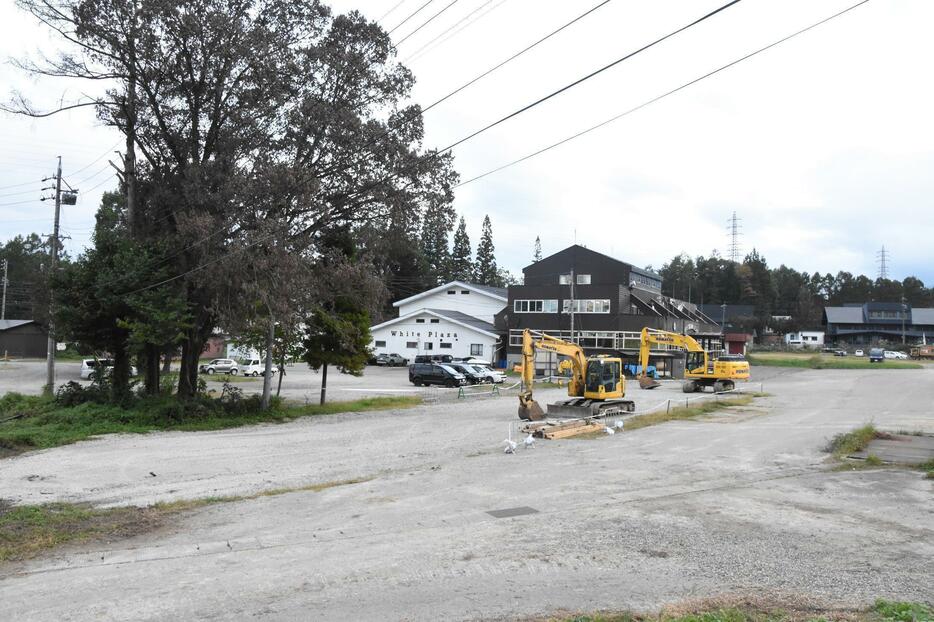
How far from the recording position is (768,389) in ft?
146

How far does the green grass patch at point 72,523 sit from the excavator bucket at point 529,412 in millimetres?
12723

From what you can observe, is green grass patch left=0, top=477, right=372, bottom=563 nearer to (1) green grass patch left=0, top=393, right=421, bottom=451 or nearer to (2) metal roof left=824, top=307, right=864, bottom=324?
(1) green grass patch left=0, top=393, right=421, bottom=451

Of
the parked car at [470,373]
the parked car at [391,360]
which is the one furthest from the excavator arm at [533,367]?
the parked car at [391,360]

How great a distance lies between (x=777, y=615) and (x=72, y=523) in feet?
33.0

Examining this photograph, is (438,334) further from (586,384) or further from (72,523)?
(72,523)

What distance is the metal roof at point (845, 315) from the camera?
13319cm

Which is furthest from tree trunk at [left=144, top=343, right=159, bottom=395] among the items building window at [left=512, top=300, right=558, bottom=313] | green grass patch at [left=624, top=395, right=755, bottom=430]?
building window at [left=512, top=300, right=558, bottom=313]

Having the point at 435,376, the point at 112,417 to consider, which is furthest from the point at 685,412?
the point at 112,417

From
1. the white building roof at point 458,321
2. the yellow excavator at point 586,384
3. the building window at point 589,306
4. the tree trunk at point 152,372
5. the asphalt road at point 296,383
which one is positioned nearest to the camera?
the yellow excavator at point 586,384

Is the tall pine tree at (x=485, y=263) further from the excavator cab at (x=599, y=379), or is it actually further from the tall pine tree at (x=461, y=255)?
the excavator cab at (x=599, y=379)

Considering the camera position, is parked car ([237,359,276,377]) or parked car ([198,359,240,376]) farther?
parked car ([198,359,240,376])

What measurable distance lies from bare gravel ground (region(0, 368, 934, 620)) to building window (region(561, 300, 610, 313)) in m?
41.7

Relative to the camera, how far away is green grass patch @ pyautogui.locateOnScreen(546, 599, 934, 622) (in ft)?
19.8

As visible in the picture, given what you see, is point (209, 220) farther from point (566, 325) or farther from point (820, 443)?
point (566, 325)
